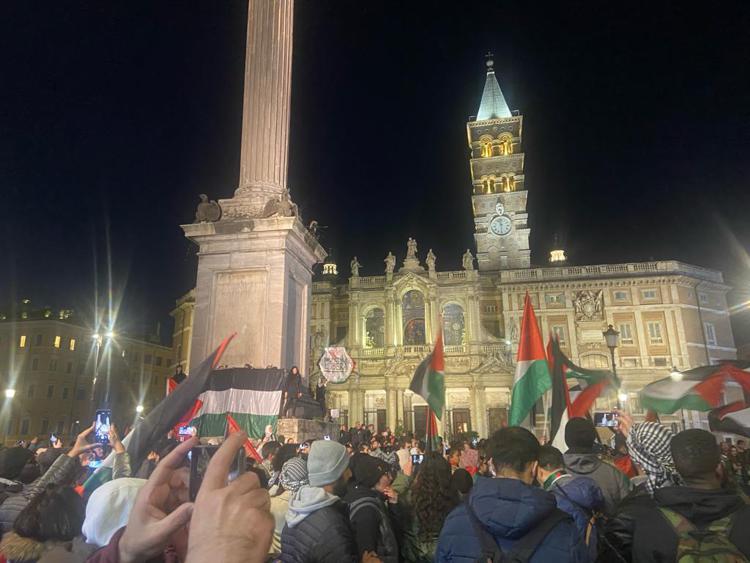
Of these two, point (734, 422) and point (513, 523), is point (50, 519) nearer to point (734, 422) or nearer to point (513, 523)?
point (513, 523)

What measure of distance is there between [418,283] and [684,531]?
160 ft

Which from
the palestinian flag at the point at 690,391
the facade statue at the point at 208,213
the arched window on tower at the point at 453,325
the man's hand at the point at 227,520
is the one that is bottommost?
the man's hand at the point at 227,520

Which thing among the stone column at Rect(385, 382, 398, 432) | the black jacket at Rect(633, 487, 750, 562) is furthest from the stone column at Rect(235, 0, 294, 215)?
the stone column at Rect(385, 382, 398, 432)

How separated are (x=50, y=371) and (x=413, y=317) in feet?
142

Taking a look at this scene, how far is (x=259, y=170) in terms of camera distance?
13555 mm

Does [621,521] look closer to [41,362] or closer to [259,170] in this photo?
[259,170]

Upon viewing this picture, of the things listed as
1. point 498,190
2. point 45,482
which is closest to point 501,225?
point 498,190

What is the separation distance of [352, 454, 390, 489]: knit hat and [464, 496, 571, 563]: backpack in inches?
61.9

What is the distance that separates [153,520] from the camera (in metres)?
1.84

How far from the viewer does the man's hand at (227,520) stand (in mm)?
1243

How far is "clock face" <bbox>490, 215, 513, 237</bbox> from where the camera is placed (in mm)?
57312

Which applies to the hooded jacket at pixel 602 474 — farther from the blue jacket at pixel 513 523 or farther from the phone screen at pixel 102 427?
the phone screen at pixel 102 427

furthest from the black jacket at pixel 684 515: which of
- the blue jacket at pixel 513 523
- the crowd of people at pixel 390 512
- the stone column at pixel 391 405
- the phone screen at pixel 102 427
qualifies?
the stone column at pixel 391 405

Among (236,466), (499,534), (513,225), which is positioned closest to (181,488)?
(236,466)
